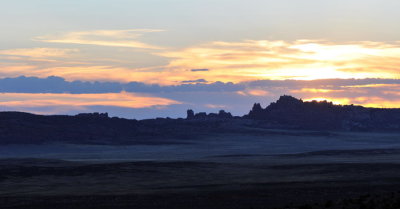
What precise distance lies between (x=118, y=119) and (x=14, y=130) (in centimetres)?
4075

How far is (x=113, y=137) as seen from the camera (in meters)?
170

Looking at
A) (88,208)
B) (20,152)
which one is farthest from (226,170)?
(20,152)

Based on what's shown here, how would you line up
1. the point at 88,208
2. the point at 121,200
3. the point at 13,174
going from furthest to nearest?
the point at 13,174
the point at 121,200
the point at 88,208

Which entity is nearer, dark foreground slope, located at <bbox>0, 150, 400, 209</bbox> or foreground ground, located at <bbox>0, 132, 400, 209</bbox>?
dark foreground slope, located at <bbox>0, 150, 400, 209</bbox>

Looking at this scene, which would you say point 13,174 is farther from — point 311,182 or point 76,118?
point 76,118

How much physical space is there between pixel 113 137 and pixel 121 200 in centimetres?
12178

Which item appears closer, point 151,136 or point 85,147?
point 85,147

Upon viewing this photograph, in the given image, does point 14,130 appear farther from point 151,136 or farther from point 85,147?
point 151,136

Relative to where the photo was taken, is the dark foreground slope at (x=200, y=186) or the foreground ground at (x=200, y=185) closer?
the dark foreground slope at (x=200, y=186)

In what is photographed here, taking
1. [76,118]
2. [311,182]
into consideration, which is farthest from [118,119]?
[311,182]

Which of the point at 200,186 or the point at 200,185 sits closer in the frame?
the point at 200,186

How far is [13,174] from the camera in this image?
74.8m

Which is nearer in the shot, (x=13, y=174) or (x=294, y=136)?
(x=13, y=174)

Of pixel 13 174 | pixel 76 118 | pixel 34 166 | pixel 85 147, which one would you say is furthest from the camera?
pixel 76 118
